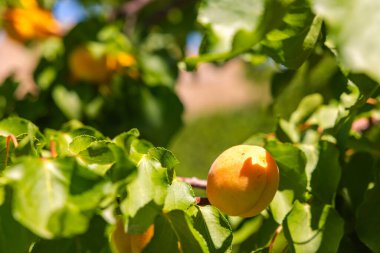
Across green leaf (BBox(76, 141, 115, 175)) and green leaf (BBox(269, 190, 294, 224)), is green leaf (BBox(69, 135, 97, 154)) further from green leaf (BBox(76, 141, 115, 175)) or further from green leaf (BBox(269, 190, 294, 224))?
green leaf (BBox(269, 190, 294, 224))

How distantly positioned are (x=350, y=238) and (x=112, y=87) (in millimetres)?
782

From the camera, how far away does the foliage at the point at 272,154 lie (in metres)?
0.44

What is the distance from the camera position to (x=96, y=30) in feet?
4.42

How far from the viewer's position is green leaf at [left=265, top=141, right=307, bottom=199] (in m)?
0.68

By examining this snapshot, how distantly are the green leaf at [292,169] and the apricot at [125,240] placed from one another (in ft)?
0.60

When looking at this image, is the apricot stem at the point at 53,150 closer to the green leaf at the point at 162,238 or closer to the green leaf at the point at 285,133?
the green leaf at the point at 162,238

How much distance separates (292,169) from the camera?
68 centimetres

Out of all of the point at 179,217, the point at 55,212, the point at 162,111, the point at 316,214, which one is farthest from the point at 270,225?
the point at 162,111

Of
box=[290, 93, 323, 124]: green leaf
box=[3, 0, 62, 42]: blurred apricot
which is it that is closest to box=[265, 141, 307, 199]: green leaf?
box=[290, 93, 323, 124]: green leaf

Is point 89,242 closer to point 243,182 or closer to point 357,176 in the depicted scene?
point 243,182

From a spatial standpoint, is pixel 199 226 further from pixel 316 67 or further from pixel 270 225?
pixel 316 67

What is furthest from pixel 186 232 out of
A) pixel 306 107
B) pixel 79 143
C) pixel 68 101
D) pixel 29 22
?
pixel 29 22

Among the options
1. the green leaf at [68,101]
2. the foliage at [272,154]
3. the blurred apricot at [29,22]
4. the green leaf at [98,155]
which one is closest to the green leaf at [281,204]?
the foliage at [272,154]

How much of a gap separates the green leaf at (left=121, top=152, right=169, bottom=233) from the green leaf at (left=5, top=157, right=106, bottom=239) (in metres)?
0.06
